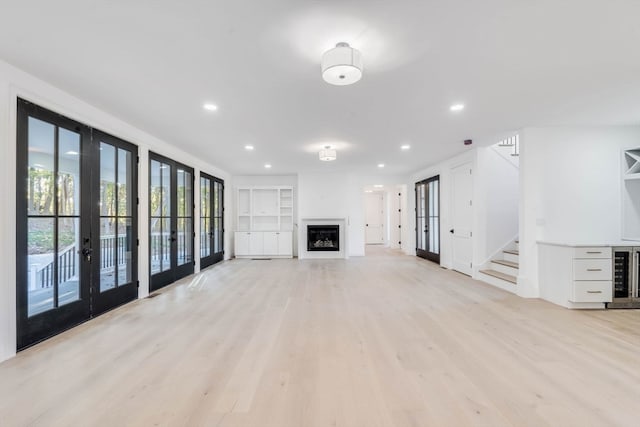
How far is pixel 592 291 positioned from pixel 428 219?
4607 millimetres

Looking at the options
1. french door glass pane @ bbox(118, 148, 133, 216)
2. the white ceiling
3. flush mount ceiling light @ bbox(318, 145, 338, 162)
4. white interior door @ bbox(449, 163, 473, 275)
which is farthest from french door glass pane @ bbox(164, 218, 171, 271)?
white interior door @ bbox(449, 163, 473, 275)

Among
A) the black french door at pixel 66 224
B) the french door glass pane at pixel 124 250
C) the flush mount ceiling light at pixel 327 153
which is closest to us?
the black french door at pixel 66 224

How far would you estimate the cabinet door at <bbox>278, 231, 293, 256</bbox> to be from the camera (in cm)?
891

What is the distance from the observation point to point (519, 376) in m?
2.28

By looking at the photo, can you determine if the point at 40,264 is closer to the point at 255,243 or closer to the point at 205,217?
the point at 205,217

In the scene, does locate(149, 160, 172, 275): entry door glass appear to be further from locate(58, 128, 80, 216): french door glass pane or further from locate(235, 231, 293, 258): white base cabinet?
locate(235, 231, 293, 258): white base cabinet

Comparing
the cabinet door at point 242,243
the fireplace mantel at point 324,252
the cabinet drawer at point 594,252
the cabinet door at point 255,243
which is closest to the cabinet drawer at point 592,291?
the cabinet drawer at point 594,252

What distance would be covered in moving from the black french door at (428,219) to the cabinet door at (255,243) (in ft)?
15.9

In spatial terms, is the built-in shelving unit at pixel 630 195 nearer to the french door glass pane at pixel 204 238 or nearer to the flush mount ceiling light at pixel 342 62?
the flush mount ceiling light at pixel 342 62

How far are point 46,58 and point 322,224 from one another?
704 centimetres

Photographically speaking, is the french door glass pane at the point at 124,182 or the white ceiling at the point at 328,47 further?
the french door glass pane at the point at 124,182

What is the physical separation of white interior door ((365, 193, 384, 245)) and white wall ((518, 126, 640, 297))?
28.4 ft

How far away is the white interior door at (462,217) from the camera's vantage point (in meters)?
6.18

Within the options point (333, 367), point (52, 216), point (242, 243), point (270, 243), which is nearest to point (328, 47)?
point (333, 367)
